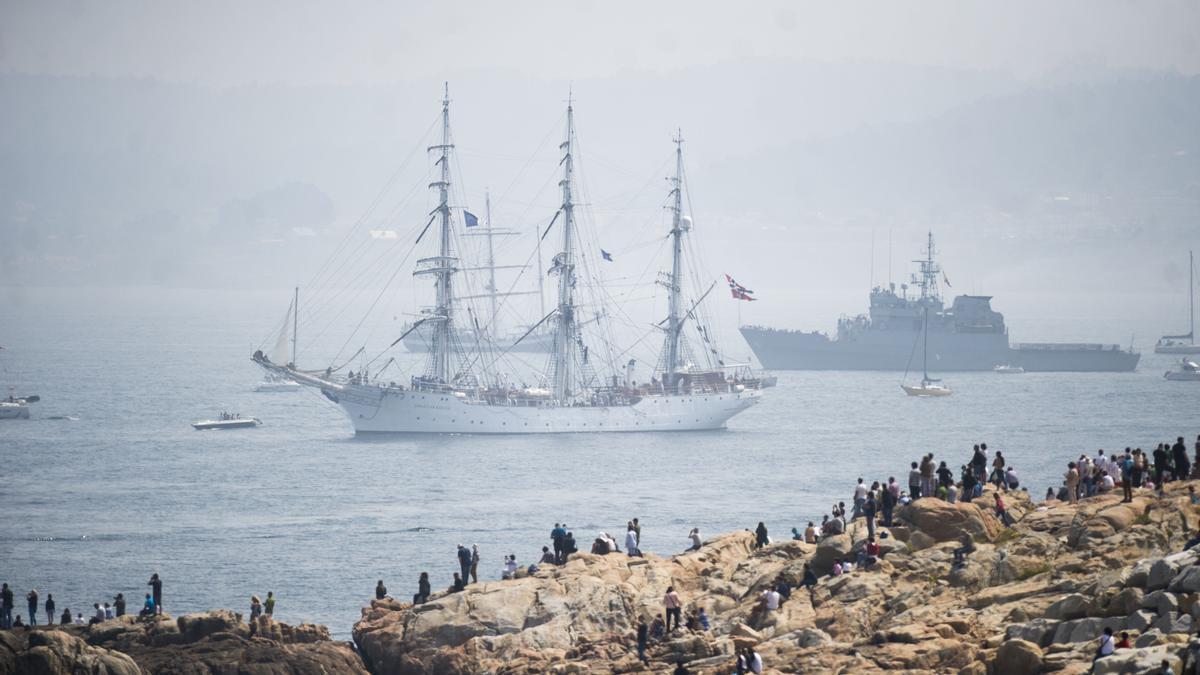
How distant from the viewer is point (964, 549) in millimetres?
30875

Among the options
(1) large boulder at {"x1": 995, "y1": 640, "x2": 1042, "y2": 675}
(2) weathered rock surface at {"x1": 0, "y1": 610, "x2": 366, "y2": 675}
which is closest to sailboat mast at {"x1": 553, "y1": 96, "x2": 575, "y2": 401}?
(2) weathered rock surface at {"x1": 0, "y1": 610, "x2": 366, "y2": 675}

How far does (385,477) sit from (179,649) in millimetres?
38980

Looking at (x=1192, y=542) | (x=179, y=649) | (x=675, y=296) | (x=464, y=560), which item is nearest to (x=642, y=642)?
(x=464, y=560)

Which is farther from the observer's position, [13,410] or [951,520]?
[13,410]

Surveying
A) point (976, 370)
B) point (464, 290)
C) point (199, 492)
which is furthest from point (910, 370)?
point (199, 492)

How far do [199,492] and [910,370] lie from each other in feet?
261

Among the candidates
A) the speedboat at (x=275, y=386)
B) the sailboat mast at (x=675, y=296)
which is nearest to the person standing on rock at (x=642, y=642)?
the sailboat mast at (x=675, y=296)

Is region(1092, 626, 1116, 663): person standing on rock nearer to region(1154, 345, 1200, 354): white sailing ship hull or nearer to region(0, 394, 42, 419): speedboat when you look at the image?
region(0, 394, 42, 419): speedboat

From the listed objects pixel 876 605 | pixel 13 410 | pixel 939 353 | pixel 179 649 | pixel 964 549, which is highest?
pixel 939 353

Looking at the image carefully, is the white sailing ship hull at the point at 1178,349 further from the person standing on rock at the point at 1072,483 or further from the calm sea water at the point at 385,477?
the person standing on rock at the point at 1072,483

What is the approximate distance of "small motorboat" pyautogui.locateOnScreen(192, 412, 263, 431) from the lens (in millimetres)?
89562

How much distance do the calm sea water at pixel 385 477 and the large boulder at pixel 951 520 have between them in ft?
54.5

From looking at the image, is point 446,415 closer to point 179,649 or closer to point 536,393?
point 536,393

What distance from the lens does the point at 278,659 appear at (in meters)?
32.8
